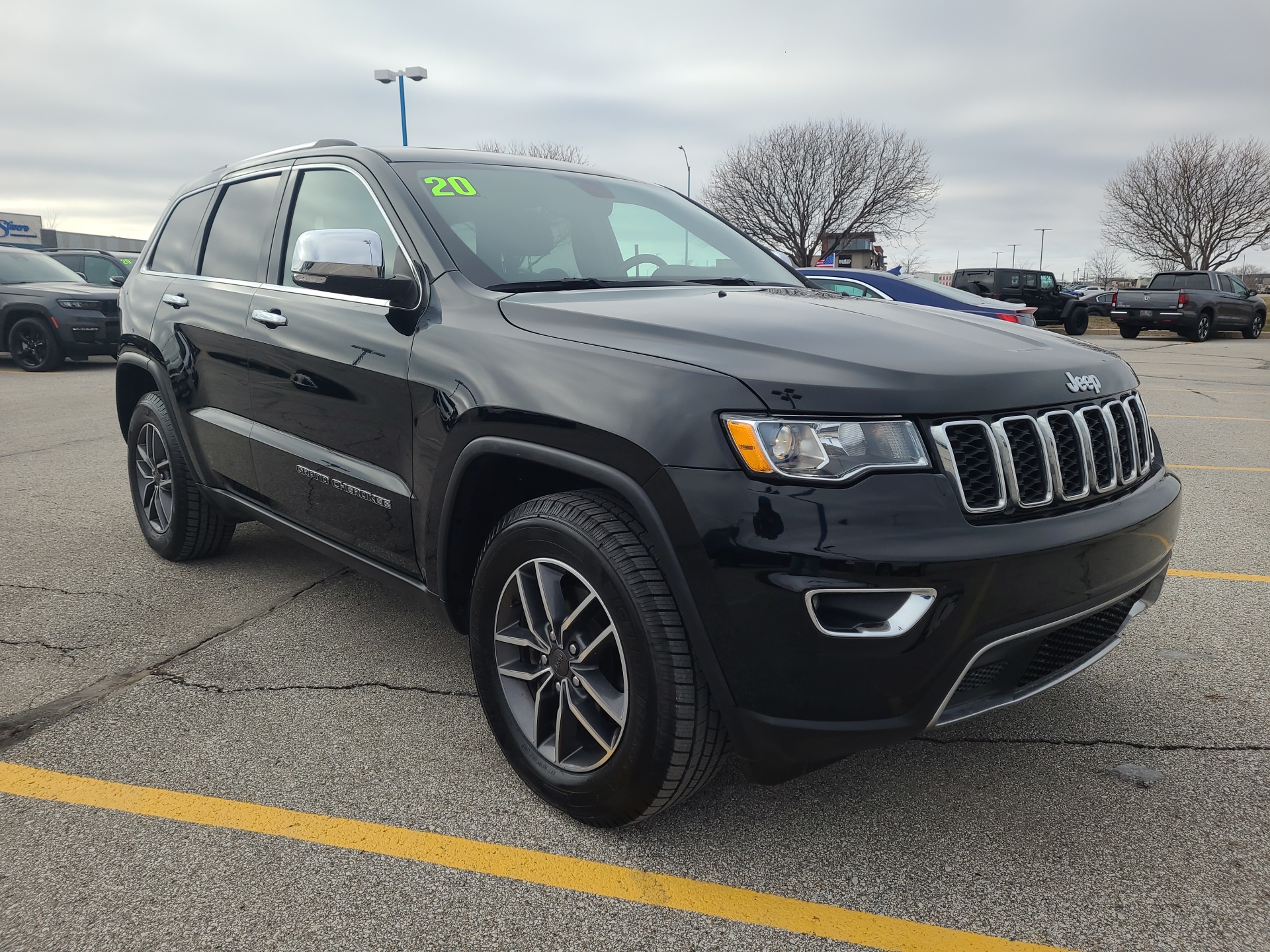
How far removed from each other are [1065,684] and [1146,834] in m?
0.92

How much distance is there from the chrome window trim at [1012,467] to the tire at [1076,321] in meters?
24.8

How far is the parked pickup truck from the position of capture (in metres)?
22.7

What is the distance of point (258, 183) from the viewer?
3832 mm

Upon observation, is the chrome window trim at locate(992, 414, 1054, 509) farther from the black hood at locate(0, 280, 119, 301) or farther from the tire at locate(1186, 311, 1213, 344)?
the tire at locate(1186, 311, 1213, 344)

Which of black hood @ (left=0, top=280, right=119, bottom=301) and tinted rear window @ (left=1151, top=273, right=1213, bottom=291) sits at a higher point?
tinted rear window @ (left=1151, top=273, right=1213, bottom=291)

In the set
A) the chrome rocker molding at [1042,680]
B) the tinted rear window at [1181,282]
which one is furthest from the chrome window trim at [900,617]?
the tinted rear window at [1181,282]

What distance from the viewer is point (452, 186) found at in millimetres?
3102

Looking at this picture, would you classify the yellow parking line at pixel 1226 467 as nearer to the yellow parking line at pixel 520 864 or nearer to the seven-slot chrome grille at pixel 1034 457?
the seven-slot chrome grille at pixel 1034 457

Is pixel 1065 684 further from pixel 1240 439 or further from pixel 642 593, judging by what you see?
pixel 1240 439

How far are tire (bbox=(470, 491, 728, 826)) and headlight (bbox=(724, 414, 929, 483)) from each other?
0.35 metres

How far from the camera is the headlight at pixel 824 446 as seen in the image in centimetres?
195

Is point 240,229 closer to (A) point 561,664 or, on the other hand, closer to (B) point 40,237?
(A) point 561,664

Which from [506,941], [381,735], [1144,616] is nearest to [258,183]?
[381,735]

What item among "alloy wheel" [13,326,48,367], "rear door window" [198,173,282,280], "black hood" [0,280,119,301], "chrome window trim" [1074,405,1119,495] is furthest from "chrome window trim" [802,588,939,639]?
"alloy wheel" [13,326,48,367]
